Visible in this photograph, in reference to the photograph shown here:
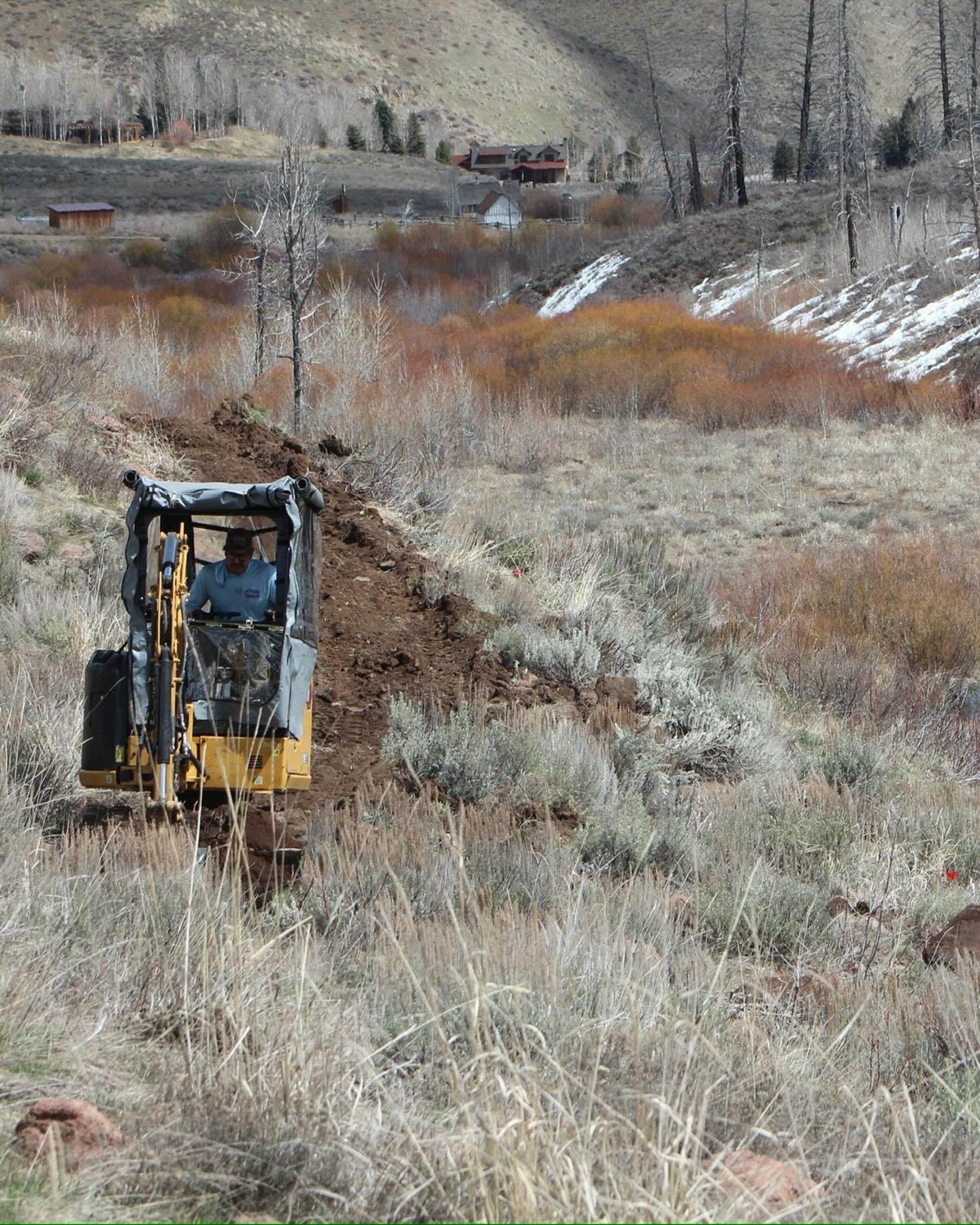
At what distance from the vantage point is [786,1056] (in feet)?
12.9

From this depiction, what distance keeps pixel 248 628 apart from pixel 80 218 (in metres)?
61.2

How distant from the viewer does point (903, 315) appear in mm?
31672

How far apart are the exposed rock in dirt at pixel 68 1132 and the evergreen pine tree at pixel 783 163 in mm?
75528

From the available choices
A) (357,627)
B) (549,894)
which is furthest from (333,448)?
(549,894)

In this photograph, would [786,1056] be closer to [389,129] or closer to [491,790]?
[491,790]

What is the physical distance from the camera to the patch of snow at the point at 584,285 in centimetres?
4591

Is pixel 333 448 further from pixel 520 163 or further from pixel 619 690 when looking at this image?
pixel 520 163

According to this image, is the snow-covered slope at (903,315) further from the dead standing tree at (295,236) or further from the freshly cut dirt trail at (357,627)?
the freshly cut dirt trail at (357,627)

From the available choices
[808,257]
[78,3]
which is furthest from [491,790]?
[78,3]

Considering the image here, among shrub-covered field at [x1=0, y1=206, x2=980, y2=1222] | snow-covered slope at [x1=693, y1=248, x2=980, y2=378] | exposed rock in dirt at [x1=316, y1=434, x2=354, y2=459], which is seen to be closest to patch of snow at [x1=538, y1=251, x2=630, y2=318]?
snow-covered slope at [x1=693, y1=248, x2=980, y2=378]

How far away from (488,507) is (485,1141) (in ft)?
49.1

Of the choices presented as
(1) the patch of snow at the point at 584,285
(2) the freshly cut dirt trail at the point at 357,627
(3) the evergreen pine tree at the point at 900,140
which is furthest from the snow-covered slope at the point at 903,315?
(3) the evergreen pine tree at the point at 900,140

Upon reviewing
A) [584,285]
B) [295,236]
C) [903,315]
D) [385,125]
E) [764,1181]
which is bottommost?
[764,1181]

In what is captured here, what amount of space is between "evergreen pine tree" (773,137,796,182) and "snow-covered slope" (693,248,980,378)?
38.8 meters
